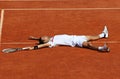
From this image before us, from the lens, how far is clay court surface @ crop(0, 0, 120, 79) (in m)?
12.2

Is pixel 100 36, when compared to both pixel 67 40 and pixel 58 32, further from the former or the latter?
pixel 58 32

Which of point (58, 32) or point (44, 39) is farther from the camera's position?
point (58, 32)

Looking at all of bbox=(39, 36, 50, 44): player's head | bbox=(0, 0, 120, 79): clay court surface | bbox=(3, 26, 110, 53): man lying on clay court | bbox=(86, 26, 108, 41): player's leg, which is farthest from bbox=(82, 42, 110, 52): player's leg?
bbox=(39, 36, 50, 44): player's head

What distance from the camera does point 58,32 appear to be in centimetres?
1416

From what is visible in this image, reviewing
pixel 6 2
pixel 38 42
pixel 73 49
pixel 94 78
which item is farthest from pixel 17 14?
pixel 94 78

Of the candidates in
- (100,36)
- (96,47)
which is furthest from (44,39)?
(100,36)

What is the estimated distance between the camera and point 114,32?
14109 millimetres

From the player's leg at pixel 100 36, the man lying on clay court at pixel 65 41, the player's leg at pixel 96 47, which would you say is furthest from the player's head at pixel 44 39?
the player's leg at pixel 100 36

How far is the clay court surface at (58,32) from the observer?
12.2 metres

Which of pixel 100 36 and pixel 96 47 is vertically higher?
pixel 100 36

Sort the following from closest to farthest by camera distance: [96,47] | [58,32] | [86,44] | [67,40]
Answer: [96,47], [86,44], [67,40], [58,32]

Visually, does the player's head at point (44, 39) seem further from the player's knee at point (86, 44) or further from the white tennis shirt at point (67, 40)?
the player's knee at point (86, 44)

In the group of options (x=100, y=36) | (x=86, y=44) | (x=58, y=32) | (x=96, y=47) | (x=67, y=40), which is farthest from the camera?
(x=58, y=32)

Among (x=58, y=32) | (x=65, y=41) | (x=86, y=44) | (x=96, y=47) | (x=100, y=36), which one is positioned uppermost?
(x=58, y=32)
